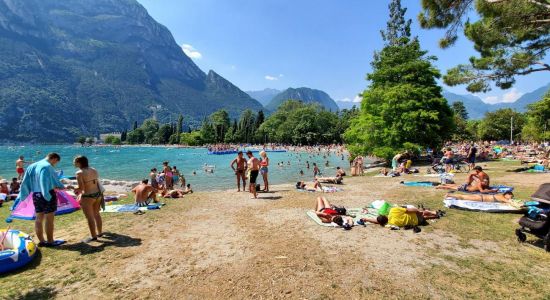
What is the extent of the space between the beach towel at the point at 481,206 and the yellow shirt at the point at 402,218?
273 centimetres

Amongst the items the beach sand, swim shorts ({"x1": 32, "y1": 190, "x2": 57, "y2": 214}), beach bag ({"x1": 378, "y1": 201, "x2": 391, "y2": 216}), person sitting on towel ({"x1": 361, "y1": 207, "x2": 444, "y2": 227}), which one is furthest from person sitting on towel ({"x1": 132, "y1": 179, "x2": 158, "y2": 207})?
beach bag ({"x1": 378, "y1": 201, "x2": 391, "y2": 216})

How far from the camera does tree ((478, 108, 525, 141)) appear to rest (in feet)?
224

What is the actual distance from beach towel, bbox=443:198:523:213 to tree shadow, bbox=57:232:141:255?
365 inches

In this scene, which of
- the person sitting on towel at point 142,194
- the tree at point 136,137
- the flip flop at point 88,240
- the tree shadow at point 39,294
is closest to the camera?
the tree shadow at point 39,294

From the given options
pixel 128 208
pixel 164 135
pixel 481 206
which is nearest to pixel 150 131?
pixel 164 135

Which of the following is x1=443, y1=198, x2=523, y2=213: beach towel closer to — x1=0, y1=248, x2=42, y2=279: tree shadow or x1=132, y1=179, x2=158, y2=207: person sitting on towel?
x1=132, y1=179, x2=158, y2=207: person sitting on towel

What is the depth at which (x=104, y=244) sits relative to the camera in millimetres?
6551

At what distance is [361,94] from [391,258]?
91.4ft

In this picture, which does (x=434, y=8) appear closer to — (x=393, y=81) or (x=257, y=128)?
(x=393, y=81)

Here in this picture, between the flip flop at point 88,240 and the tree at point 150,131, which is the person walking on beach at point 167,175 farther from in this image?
the tree at point 150,131

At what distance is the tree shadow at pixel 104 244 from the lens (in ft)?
20.5

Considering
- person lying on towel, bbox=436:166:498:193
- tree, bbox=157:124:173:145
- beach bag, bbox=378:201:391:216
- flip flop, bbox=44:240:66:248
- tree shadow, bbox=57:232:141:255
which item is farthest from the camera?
tree, bbox=157:124:173:145

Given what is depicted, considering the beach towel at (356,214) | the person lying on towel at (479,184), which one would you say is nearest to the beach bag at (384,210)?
the beach towel at (356,214)

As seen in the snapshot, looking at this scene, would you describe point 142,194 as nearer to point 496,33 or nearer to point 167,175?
point 167,175
